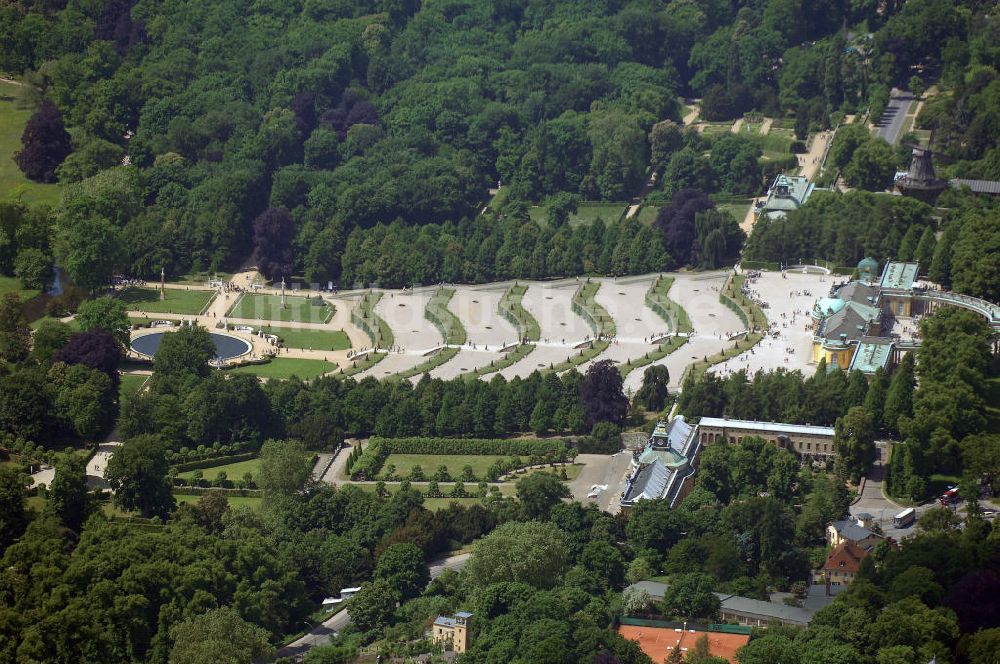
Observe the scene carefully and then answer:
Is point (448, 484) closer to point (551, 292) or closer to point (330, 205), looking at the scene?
point (551, 292)

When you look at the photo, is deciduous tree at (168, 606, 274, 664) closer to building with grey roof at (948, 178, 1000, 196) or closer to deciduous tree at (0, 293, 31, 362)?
deciduous tree at (0, 293, 31, 362)

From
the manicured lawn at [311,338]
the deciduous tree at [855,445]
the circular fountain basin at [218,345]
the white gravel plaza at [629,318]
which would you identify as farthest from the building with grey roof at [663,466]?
the circular fountain basin at [218,345]

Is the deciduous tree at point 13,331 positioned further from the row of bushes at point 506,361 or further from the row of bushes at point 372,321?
the row of bushes at point 506,361

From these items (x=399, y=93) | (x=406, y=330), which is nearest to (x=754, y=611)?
(x=406, y=330)

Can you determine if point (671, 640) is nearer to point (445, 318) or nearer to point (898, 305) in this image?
point (898, 305)

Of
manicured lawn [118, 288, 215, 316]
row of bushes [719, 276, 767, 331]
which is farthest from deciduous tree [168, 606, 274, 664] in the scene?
manicured lawn [118, 288, 215, 316]
